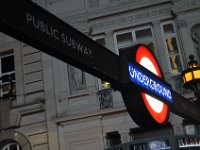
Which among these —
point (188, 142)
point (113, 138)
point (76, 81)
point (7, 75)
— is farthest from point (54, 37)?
point (7, 75)

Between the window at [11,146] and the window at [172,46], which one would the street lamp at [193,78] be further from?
the window at [11,146]

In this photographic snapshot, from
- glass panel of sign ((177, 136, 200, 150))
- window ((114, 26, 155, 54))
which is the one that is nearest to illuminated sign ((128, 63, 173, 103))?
glass panel of sign ((177, 136, 200, 150))

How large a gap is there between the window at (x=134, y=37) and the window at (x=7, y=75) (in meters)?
4.24

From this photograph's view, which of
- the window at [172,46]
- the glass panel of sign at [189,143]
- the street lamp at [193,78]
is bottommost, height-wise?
the glass panel of sign at [189,143]

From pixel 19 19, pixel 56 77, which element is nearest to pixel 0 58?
pixel 56 77

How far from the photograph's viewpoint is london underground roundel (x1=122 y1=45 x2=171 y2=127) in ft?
10.1

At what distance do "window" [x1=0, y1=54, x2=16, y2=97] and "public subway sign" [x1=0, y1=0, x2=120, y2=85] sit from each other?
11442 millimetres

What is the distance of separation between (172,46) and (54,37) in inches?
430

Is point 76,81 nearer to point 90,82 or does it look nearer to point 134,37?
point 90,82

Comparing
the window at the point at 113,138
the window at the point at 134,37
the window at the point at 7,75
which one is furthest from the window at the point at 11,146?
the window at the point at 134,37

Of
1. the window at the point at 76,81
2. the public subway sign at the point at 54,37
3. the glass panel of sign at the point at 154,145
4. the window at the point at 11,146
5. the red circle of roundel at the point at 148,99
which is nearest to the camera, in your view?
the public subway sign at the point at 54,37

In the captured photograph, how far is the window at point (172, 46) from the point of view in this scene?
1284 cm

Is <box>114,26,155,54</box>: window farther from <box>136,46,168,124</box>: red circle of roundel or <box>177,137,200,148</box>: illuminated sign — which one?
<box>136,46,168,124</box>: red circle of roundel

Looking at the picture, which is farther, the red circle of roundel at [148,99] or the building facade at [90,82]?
the building facade at [90,82]
